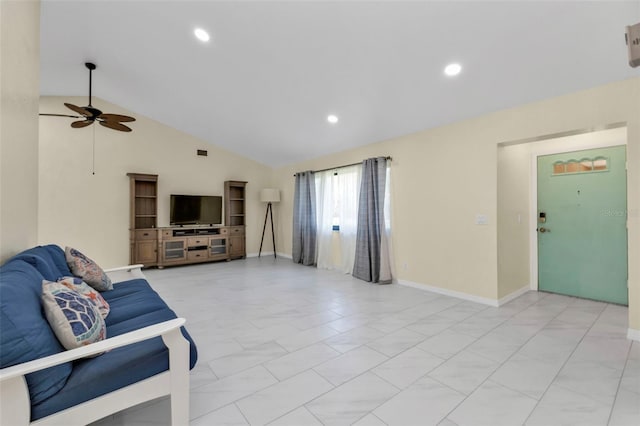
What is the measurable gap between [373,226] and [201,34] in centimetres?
338

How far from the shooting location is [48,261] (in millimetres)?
1961

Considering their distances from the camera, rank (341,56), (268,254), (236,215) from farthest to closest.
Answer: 1. (268,254)
2. (236,215)
3. (341,56)

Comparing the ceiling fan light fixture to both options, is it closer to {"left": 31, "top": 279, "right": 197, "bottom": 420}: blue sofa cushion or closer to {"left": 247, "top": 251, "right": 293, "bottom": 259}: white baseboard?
{"left": 31, "top": 279, "right": 197, "bottom": 420}: blue sofa cushion

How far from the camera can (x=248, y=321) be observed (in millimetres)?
2969

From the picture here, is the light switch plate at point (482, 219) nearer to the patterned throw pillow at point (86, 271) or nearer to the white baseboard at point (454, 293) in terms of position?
the white baseboard at point (454, 293)

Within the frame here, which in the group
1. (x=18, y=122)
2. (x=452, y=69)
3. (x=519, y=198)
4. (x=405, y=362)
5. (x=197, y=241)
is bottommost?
(x=405, y=362)

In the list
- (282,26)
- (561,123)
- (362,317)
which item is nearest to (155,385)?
(362,317)

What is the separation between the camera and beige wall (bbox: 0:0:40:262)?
5.36ft

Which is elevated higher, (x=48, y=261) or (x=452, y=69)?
(x=452, y=69)

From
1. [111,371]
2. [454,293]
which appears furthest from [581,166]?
[111,371]

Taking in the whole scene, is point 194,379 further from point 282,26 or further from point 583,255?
point 583,255

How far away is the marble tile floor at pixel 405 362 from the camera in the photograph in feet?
5.27

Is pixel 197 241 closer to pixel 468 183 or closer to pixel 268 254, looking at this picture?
pixel 268 254

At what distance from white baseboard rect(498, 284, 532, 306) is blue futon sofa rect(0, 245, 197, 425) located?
3.47m
